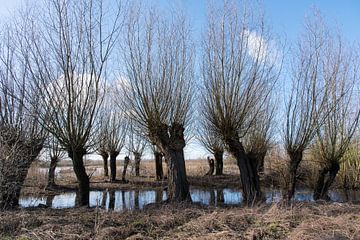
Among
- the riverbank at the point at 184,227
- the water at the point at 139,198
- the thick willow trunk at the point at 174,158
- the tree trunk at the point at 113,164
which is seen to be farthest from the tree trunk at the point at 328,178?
the tree trunk at the point at 113,164

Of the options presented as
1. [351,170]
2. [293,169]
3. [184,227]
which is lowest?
[184,227]

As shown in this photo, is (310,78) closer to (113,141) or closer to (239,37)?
(239,37)

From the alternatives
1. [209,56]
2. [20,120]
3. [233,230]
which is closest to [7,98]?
[20,120]

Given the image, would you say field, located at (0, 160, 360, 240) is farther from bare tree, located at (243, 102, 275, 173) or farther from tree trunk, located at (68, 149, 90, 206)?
bare tree, located at (243, 102, 275, 173)

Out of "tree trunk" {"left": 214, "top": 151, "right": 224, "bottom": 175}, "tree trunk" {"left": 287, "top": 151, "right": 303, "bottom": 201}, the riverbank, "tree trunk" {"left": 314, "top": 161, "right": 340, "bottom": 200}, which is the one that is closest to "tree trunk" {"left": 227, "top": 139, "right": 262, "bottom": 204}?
"tree trunk" {"left": 287, "top": 151, "right": 303, "bottom": 201}

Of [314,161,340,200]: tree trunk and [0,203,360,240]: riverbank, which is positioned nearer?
[0,203,360,240]: riverbank

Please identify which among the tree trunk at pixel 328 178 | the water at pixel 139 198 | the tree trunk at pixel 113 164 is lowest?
the water at pixel 139 198

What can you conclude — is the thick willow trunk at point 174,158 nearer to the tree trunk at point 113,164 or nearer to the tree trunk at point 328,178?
the tree trunk at point 328,178

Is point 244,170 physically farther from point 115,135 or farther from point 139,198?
point 115,135

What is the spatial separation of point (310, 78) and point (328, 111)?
147 cm

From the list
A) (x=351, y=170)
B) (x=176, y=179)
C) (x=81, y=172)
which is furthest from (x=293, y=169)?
(x=351, y=170)

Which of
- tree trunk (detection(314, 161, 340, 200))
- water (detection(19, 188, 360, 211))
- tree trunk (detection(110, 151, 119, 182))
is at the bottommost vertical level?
water (detection(19, 188, 360, 211))

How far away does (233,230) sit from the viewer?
6645 mm

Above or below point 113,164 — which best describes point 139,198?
below
